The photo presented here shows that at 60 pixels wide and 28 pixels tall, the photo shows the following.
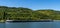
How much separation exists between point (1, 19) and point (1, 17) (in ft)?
18.9

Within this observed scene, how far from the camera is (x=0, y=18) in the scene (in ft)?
518

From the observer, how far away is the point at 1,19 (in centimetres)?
15412

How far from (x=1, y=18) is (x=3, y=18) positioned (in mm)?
1778

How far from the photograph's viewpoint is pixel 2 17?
6294 inches

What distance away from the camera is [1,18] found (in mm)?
157750

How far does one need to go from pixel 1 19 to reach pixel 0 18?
419 cm

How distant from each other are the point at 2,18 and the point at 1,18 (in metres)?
0.84

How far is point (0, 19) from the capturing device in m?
155

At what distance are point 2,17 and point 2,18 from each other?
206cm

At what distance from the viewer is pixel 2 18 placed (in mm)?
158000

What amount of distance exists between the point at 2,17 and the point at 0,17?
190 centimetres

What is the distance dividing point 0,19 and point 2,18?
11.9 ft
